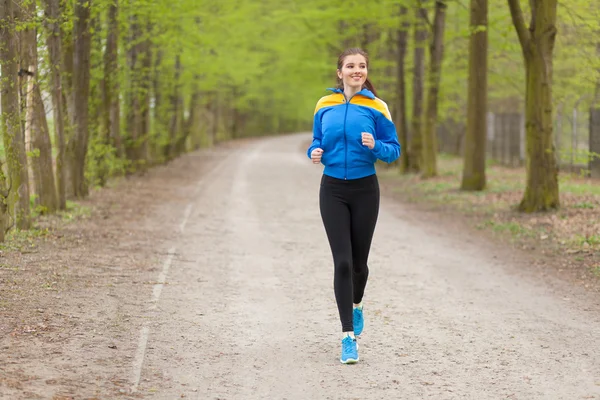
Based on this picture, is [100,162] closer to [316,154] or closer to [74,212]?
[74,212]

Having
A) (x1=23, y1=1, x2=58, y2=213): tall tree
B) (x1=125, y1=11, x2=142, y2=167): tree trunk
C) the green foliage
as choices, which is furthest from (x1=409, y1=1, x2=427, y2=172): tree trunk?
(x1=23, y1=1, x2=58, y2=213): tall tree

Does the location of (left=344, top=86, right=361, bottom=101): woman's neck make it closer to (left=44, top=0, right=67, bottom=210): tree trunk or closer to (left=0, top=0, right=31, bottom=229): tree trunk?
(left=0, top=0, right=31, bottom=229): tree trunk

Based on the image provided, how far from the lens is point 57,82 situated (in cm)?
1477

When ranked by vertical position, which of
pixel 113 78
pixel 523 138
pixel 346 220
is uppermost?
pixel 113 78

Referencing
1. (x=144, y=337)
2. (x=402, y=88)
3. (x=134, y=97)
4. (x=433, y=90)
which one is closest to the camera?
(x=144, y=337)

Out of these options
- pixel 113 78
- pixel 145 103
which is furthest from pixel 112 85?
pixel 145 103

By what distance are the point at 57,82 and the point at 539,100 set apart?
28.2 feet

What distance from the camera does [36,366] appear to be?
5.89m

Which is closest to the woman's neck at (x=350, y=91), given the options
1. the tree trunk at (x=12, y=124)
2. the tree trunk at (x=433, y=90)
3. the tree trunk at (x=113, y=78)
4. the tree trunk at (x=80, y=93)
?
the tree trunk at (x=12, y=124)

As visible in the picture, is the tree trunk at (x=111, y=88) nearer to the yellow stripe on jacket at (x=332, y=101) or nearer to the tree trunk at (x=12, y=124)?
the tree trunk at (x=12, y=124)

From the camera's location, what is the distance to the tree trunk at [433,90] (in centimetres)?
2372

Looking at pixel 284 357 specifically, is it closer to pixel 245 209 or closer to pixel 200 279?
pixel 200 279

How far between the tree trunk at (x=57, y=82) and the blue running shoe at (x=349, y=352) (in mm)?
8394

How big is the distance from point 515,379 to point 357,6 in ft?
69.7
